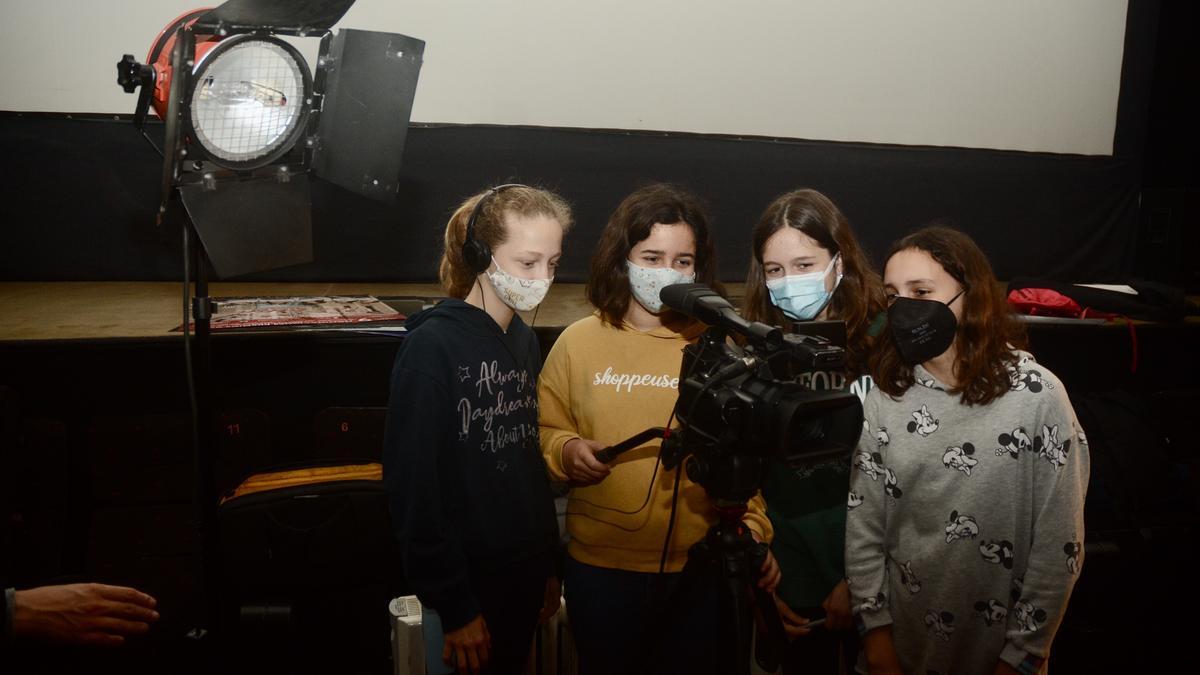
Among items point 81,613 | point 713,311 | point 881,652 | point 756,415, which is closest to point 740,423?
point 756,415

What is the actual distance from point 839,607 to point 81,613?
1419mm

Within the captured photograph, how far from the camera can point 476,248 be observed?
4.74 ft

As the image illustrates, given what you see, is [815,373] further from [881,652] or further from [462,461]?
[462,461]

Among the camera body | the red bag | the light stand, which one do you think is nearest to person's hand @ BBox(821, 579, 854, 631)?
the camera body

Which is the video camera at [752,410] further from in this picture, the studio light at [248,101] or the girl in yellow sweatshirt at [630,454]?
the studio light at [248,101]

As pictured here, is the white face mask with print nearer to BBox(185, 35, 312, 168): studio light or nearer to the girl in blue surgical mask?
the girl in blue surgical mask

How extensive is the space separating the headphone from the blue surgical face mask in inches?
23.4

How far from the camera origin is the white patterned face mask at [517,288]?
148cm

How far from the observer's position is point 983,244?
141 inches

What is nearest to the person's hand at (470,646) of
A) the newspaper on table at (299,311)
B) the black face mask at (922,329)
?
the black face mask at (922,329)

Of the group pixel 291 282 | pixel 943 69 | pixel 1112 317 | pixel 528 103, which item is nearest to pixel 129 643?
pixel 291 282

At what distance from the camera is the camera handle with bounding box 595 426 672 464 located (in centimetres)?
113

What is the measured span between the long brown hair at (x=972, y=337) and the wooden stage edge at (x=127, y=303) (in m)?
1.07

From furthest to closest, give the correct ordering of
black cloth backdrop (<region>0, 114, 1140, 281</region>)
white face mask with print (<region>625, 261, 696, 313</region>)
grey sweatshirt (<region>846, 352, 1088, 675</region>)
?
black cloth backdrop (<region>0, 114, 1140, 281</region>), white face mask with print (<region>625, 261, 696, 313</region>), grey sweatshirt (<region>846, 352, 1088, 675</region>)
